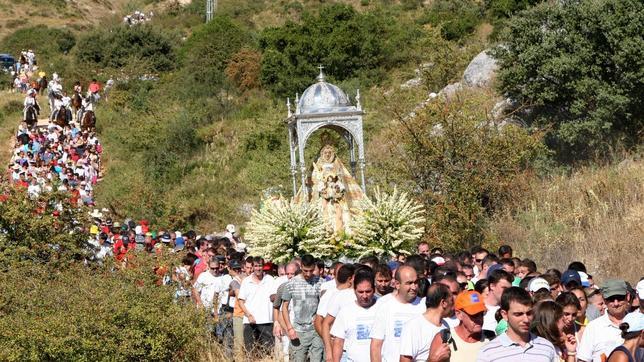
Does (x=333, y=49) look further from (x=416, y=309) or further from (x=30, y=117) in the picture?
(x=416, y=309)

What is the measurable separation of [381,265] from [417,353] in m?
1.89

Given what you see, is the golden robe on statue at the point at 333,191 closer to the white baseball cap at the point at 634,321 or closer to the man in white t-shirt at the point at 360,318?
the man in white t-shirt at the point at 360,318

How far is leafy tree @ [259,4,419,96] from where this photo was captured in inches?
1627

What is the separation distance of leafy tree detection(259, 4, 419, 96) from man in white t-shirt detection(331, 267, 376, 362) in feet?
106

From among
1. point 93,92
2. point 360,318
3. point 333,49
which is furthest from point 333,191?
point 93,92

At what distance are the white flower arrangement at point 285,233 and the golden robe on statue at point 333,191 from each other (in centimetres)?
151

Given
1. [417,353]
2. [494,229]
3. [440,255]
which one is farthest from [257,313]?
[494,229]

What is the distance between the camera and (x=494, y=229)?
19.0 meters

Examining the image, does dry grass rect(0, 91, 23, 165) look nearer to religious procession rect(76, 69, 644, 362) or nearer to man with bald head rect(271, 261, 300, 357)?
religious procession rect(76, 69, 644, 362)

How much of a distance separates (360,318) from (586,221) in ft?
35.1

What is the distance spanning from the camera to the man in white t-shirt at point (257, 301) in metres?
12.2

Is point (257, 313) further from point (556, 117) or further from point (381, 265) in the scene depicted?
point (556, 117)

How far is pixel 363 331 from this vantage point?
8.38m

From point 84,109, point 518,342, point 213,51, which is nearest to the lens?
point 518,342
